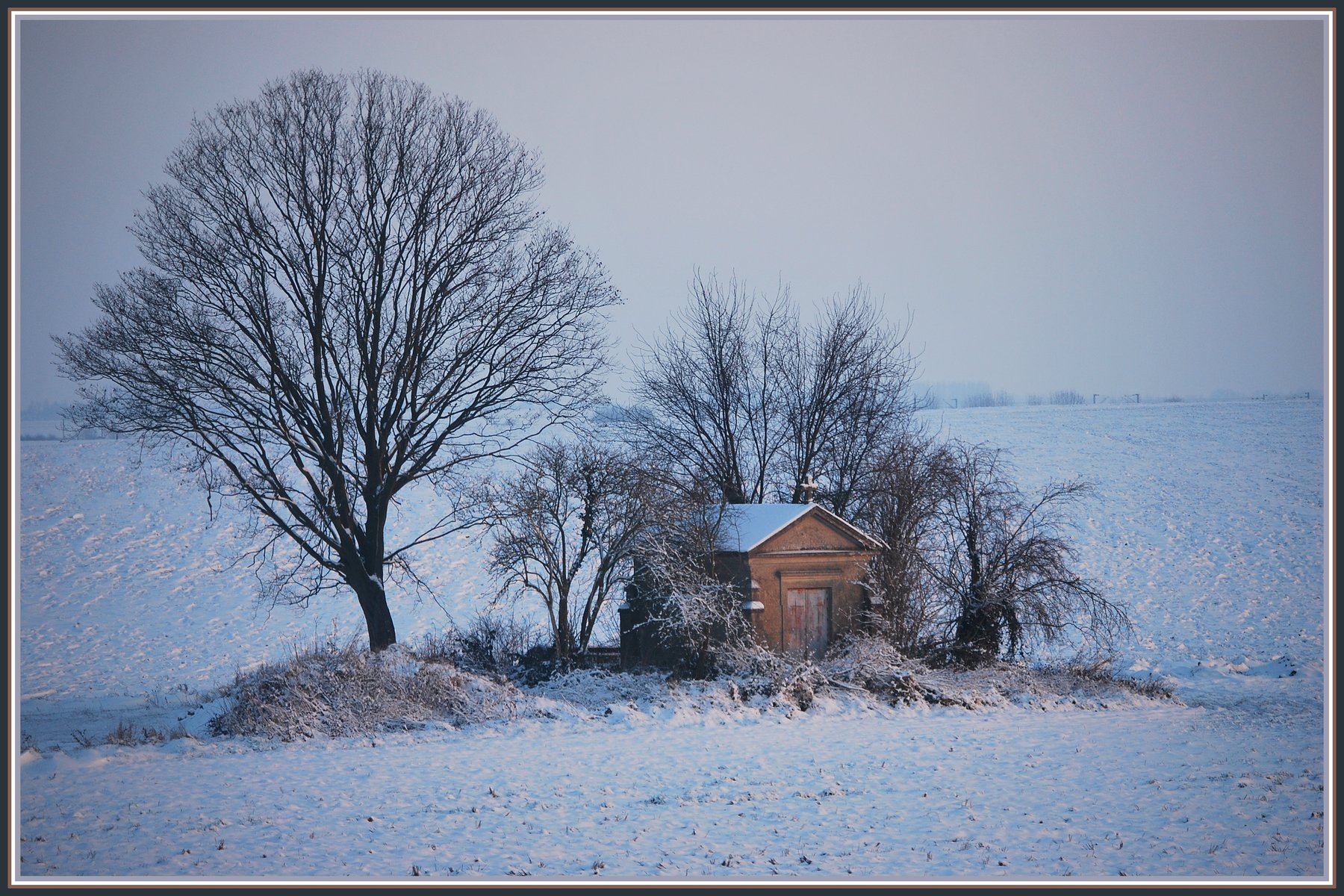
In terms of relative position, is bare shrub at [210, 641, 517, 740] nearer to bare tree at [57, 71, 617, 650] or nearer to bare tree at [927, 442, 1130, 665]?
bare tree at [57, 71, 617, 650]

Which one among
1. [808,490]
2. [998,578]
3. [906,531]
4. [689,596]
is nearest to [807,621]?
[689,596]

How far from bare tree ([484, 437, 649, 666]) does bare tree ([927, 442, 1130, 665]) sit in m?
6.91

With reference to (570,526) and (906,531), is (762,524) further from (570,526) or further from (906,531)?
(570,526)

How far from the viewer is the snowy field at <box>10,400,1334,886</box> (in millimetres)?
8711

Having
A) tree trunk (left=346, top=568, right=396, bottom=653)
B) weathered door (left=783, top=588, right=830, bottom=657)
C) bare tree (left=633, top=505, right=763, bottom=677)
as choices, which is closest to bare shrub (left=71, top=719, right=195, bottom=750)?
tree trunk (left=346, top=568, right=396, bottom=653)

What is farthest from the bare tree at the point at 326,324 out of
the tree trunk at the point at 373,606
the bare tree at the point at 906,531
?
the bare tree at the point at 906,531

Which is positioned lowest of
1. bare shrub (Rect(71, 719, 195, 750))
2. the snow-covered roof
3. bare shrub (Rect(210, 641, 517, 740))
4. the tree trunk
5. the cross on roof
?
bare shrub (Rect(71, 719, 195, 750))

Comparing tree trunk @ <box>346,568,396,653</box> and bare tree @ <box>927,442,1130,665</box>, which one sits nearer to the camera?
tree trunk @ <box>346,568,396,653</box>

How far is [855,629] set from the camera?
1905 centimetres

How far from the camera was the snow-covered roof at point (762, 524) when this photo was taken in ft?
61.1

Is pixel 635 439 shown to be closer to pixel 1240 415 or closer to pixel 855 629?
pixel 855 629

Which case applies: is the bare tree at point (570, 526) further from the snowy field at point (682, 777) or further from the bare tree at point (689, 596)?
the snowy field at point (682, 777)

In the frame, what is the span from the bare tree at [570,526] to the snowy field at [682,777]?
6.92 ft

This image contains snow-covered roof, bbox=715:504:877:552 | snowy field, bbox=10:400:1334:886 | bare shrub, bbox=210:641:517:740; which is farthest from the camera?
snow-covered roof, bbox=715:504:877:552
